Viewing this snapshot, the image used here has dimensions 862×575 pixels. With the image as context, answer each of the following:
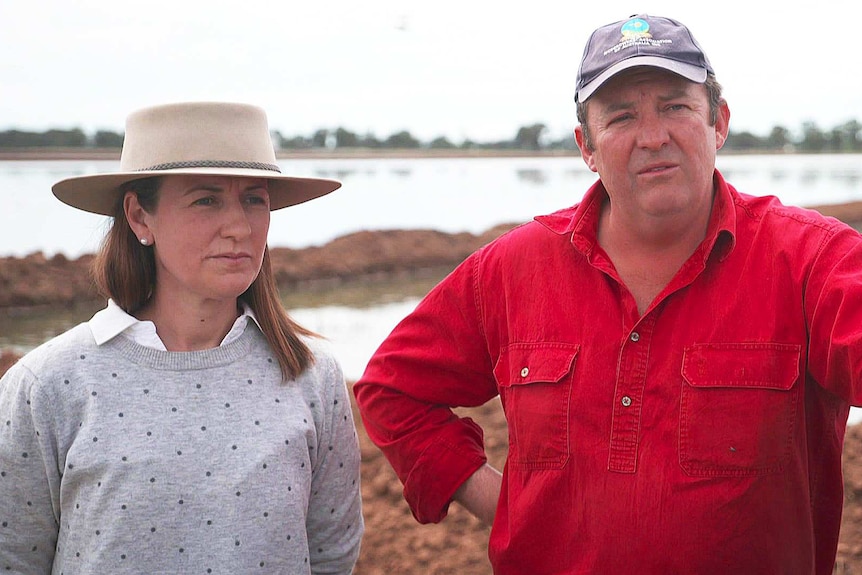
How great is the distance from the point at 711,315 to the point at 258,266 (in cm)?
111

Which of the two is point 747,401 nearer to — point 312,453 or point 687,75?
point 687,75

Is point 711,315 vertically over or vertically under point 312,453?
over

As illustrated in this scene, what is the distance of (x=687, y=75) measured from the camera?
2.10 meters

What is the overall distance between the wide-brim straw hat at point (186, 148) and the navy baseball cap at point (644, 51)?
0.84 meters

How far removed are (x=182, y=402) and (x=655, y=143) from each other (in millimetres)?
1290

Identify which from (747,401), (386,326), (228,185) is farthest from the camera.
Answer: (386,326)

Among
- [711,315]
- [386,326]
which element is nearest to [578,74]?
[711,315]

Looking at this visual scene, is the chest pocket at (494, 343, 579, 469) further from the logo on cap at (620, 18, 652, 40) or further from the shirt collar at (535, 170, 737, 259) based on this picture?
the logo on cap at (620, 18, 652, 40)

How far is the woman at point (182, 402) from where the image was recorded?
6.47 ft

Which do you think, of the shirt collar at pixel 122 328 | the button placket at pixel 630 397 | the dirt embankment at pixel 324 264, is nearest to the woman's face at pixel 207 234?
the shirt collar at pixel 122 328

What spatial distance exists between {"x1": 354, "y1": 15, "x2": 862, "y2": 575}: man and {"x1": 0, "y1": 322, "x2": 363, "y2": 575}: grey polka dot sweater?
0.62 meters

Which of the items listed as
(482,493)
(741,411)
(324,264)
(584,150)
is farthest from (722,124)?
(324,264)

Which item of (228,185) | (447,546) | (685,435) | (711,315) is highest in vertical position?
(228,185)

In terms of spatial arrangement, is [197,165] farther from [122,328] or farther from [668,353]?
[668,353]
